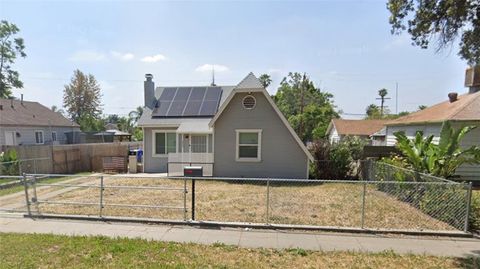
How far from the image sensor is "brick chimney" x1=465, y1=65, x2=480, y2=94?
15.8m

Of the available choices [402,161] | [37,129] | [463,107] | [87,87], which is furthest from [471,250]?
[87,87]

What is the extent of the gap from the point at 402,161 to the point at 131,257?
35.2ft

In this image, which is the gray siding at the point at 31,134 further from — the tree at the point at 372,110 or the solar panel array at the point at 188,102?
the tree at the point at 372,110

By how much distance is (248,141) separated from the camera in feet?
46.5

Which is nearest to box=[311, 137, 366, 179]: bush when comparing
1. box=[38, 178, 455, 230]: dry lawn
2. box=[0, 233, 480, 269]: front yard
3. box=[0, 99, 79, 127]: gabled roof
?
box=[38, 178, 455, 230]: dry lawn

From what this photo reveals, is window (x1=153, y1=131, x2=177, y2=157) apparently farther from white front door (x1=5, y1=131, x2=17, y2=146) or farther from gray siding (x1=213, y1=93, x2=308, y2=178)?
white front door (x1=5, y1=131, x2=17, y2=146)

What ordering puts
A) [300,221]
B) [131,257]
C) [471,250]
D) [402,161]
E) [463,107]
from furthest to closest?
[463,107], [402,161], [300,221], [471,250], [131,257]

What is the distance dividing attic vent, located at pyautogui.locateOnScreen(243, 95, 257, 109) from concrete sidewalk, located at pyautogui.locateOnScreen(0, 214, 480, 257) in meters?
8.45

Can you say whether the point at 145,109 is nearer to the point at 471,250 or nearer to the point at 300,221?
the point at 300,221

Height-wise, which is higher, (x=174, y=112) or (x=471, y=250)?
(x=174, y=112)

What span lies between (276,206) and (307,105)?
36.2 m

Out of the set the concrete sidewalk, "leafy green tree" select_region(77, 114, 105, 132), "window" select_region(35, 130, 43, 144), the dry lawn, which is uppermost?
"leafy green tree" select_region(77, 114, 105, 132)

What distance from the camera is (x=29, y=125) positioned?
24.9 meters

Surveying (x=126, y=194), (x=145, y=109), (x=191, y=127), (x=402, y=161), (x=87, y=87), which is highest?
(x=87, y=87)
